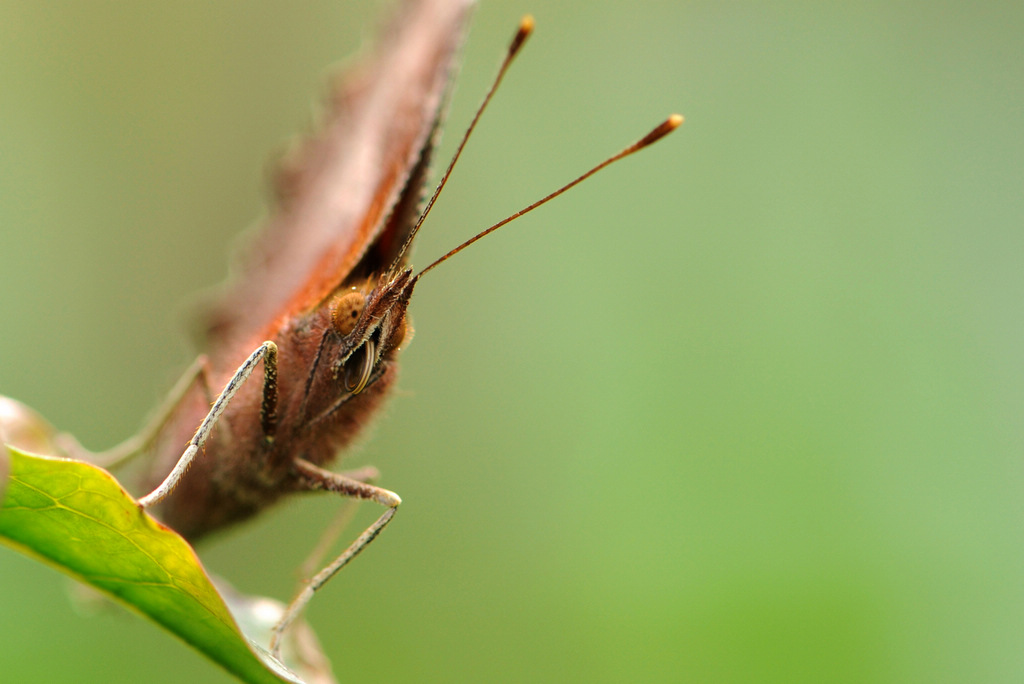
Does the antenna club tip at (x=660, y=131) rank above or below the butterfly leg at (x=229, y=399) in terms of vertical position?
above

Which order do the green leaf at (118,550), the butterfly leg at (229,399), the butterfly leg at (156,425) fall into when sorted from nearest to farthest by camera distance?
the green leaf at (118,550), the butterfly leg at (229,399), the butterfly leg at (156,425)

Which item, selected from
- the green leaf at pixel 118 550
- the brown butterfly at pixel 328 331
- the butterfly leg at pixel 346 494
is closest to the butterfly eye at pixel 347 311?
the brown butterfly at pixel 328 331

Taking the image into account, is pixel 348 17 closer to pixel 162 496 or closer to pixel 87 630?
pixel 87 630

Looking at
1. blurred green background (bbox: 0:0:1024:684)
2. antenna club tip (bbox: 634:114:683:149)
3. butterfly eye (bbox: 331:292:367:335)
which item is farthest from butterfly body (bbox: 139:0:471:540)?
blurred green background (bbox: 0:0:1024:684)

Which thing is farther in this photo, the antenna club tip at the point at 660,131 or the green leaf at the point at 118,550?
the antenna club tip at the point at 660,131

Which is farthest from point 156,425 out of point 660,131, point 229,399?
point 660,131

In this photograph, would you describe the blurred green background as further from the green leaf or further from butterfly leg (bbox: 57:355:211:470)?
the green leaf

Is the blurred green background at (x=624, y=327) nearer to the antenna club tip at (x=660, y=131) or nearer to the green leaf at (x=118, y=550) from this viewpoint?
the green leaf at (x=118, y=550)

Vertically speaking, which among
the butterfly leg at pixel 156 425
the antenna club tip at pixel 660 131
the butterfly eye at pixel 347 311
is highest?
the antenna club tip at pixel 660 131

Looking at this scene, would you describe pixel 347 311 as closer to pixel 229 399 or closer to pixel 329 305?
pixel 329 305
